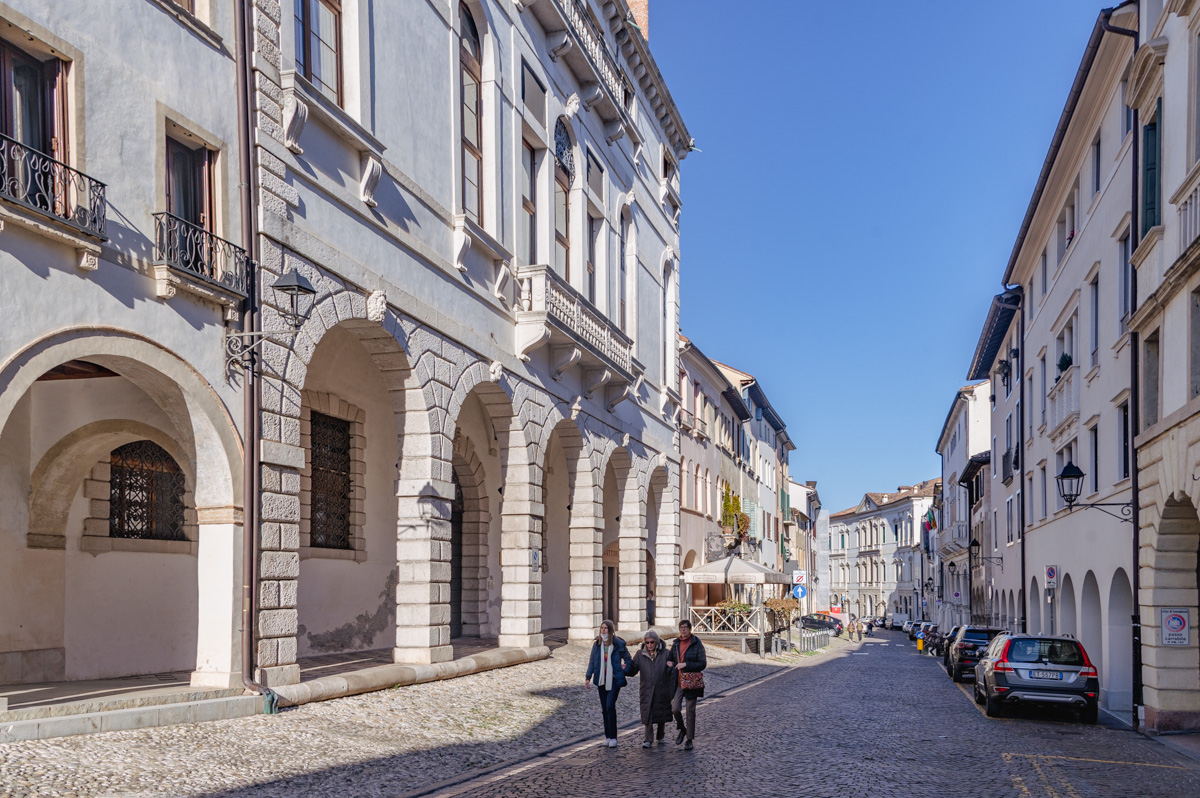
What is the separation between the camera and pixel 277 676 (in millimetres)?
12547

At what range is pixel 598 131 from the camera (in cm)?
2753

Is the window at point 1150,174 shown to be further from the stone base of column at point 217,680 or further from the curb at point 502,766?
the stone base of column at point 217,680

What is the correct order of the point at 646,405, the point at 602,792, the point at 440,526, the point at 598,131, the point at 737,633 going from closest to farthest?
1. the point at 602,792
2. the point at 440,526
3. the point at 598,131
4. the point at 646,405
5. the point at 737,633

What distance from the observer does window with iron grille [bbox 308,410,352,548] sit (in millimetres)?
18766

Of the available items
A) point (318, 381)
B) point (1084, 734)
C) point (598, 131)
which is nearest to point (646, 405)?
point (598, 131)

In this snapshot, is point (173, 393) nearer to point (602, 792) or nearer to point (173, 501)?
point (173, 501)

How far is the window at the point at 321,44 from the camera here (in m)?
14.4

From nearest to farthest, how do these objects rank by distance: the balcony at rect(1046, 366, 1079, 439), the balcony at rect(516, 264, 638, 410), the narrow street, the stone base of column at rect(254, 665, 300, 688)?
the narrow street → the stone base of column at rect(254, 665, 300, 688) → the balcony at rect(516, 264, 638, 410) → the balcony at rect(1046, 366, 1079, 439)

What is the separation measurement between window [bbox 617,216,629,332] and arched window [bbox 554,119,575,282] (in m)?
4.00

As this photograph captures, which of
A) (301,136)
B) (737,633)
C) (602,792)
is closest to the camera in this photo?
(602,792)

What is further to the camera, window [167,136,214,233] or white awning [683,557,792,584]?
white awning [683,557,792,584]

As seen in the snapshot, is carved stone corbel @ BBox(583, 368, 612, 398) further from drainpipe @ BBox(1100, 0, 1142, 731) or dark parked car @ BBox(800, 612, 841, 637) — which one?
dark parked car @ BBox(800, 612, 841, 637)

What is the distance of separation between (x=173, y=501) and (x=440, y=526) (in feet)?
12.1

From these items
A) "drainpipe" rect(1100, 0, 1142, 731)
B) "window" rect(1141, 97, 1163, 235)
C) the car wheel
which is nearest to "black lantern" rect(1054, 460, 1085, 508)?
"drainpipe" rect(1100, 0, 1142, 731)
